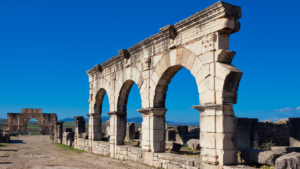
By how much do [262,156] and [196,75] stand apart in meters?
2.46

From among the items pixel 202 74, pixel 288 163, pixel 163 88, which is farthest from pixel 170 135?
pixel 288 163

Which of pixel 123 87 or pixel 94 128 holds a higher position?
pixel 123 87

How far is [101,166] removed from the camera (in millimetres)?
9375

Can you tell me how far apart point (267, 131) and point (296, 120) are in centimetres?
567

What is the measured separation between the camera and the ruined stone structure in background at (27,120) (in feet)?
108

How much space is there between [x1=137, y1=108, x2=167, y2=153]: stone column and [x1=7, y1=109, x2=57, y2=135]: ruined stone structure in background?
26184 mm

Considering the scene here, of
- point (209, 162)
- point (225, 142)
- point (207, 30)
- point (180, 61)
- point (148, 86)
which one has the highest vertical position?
point (207, 30)

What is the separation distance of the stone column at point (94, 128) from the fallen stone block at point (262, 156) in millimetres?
8721

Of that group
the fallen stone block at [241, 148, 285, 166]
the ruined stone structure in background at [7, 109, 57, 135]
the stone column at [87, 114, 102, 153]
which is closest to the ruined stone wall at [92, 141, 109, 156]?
the stone column at [87, 114, 102, 153]

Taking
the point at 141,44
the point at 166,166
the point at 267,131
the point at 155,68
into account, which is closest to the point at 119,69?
the point at 141,44

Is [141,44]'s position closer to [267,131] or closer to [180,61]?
[180,61]

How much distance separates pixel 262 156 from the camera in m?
6.56

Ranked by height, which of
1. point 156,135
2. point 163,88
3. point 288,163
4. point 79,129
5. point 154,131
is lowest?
point 79,129

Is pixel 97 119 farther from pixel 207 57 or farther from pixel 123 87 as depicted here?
pixel 207 57
